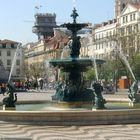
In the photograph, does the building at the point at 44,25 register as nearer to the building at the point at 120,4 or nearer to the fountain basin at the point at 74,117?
the building at the point at 120,4

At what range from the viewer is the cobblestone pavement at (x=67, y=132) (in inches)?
580

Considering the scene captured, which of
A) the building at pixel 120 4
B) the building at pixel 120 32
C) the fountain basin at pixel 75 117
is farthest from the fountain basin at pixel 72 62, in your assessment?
the building at pixel 120 4

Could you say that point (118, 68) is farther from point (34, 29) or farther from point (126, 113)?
point (34, 29)

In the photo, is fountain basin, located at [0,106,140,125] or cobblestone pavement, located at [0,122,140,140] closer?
cobblestone pavement, located at [0,122,140,140]

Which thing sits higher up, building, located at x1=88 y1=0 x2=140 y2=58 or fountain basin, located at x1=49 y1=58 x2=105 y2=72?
building, located at x1=88 y1=0 x2=140 y2=58

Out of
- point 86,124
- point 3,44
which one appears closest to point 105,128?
point 86,124

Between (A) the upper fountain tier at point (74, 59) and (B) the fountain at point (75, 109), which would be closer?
(B) the fountain at point (75, 109)

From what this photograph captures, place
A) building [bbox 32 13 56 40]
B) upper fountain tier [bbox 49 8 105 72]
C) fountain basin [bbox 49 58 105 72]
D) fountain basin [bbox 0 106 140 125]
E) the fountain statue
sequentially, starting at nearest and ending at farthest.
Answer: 1. fountain basin [bbox 0 106 140 125]
2. fountain basin [bbox 49 58 105 72]
3. upper fountain tier [bbox 49 8 105 72]
4. the fountain statue
5. building [bbox 32 13 56 40]

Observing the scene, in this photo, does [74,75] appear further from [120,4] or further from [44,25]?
[44,25]

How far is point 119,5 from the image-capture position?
11494cm

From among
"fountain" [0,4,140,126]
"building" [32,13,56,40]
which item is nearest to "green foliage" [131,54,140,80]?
"fountain" [0,4,140,126]

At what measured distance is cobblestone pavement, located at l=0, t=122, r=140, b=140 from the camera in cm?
1474

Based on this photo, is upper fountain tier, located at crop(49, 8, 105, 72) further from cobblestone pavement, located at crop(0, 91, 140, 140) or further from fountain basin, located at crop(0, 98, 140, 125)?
cobblestone pavement, located at crop(0, 91, 140, 140)

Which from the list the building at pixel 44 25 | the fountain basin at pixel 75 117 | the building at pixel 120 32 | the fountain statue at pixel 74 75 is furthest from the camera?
the building at pixel 44 25
